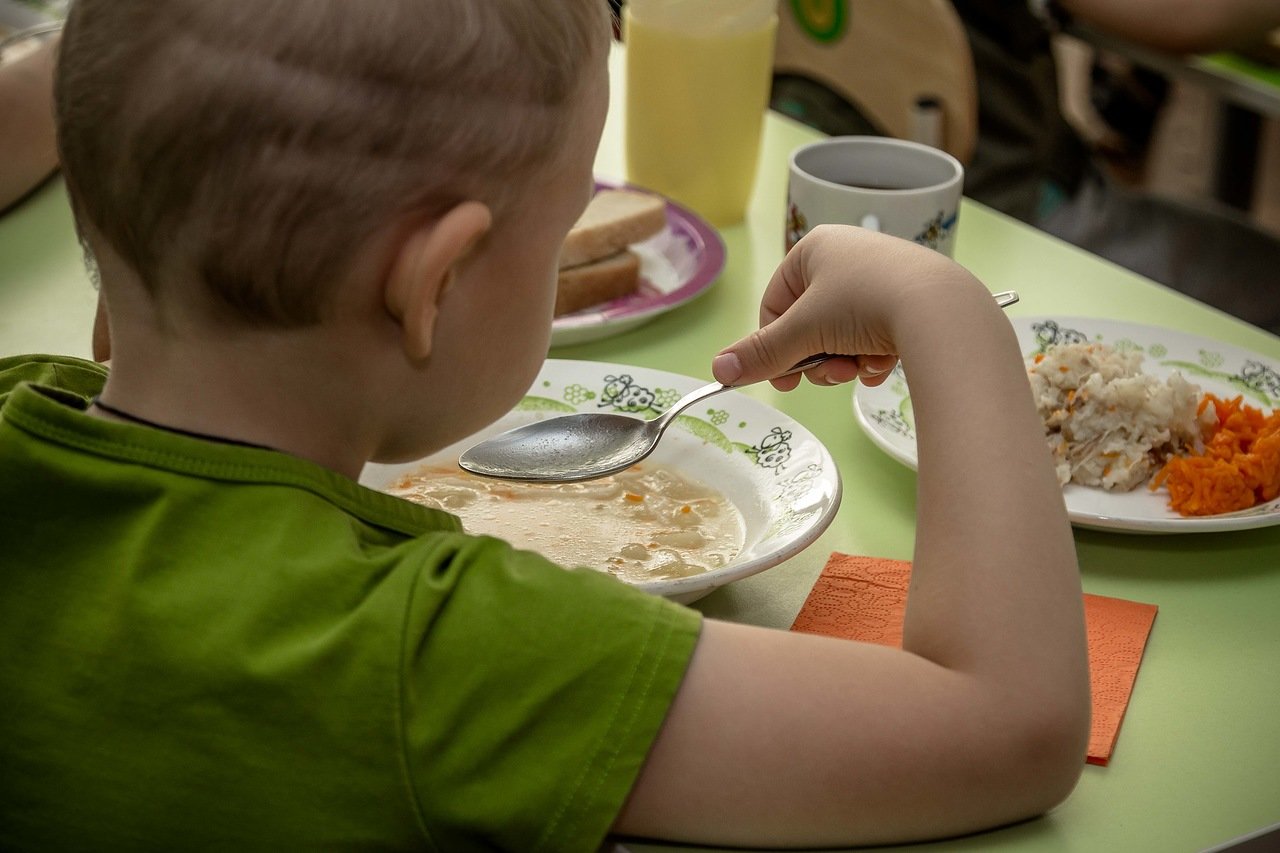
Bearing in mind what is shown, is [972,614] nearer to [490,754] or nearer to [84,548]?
[490,754]

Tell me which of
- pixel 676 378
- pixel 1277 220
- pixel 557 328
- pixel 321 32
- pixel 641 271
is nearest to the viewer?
pixel 321 32

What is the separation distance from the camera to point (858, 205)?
1105 millimetres

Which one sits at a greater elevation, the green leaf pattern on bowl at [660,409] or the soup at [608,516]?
the green leaf pattern on bowl at [660,409]

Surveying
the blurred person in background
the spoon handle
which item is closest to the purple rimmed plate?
the spoon handle

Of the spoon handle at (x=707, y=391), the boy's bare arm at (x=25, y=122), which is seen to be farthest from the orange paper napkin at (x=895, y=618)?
the boy's bare arm at (x=25, y=122)

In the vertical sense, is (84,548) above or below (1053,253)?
above

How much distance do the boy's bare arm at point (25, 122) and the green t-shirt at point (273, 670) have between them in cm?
82

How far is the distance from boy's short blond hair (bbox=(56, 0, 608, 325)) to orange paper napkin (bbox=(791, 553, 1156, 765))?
0.32m

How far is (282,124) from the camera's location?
550mm

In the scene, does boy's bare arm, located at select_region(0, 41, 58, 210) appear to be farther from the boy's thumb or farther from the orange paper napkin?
the orange paper napkin

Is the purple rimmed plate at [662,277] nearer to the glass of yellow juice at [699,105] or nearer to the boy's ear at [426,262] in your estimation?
the glass of yellow juice at [699,105]

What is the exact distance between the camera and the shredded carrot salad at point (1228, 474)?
86cm

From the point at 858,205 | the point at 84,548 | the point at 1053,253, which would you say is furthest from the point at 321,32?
the point at 1053,253

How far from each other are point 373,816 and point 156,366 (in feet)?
0.74
